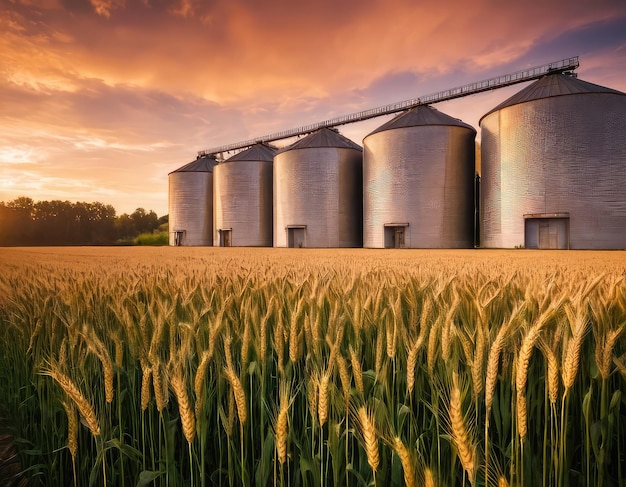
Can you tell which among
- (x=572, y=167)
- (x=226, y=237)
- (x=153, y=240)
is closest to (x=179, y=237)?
(x=226, y=237)

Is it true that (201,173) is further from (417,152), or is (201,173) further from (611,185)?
(611,185)

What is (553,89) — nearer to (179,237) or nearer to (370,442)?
(370,442)

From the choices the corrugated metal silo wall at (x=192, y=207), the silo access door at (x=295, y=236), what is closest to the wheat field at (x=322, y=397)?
the silo access door at (x=295, y=236)

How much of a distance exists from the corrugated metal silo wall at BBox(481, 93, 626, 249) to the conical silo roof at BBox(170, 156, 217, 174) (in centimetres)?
3473

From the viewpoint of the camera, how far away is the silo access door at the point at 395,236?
28.2 meters

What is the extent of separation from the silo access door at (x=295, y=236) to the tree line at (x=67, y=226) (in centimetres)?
4323

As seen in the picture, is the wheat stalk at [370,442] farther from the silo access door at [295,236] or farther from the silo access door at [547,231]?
the silo access door at [295,236]

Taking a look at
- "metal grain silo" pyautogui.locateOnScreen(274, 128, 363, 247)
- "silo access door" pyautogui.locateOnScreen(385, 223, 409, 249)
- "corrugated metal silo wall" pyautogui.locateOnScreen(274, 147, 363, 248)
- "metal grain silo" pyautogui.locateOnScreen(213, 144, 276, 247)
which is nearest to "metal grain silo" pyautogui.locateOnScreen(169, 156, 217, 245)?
"metal grain silo" pyautogui.locateOnScreen(213, 144, 276, 247)

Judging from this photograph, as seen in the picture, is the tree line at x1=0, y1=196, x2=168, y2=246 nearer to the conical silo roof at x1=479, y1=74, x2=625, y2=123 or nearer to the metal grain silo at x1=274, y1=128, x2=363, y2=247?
the metal grain silo at x1=274, y1=128, x2=363, y2=247

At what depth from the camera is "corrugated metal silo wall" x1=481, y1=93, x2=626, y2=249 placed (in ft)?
70.5

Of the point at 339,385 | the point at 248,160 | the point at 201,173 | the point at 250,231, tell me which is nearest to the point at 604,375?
the point at 339,385

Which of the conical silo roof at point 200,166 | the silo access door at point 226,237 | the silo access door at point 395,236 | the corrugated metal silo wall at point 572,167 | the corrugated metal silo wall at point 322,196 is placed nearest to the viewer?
the corrugated metal silo wall at point 572,167

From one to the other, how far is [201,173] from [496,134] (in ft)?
110

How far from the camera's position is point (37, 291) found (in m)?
2.32
